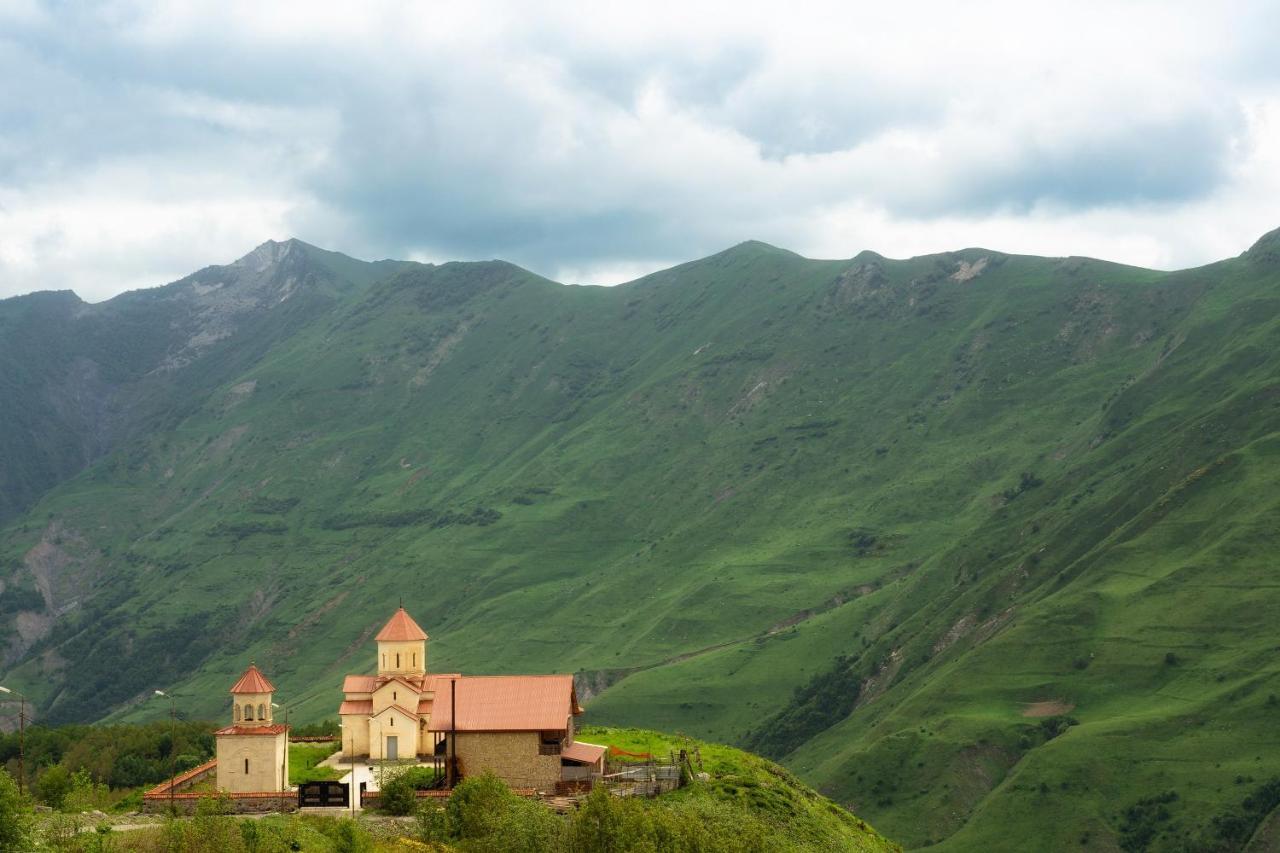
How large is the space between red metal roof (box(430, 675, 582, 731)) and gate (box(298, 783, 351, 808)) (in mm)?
7025

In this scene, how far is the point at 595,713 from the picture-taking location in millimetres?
177625

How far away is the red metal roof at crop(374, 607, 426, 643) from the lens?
87000 mm

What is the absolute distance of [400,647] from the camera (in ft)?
286

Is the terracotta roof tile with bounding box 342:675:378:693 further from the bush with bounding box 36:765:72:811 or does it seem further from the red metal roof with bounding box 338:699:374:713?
the bush with bounding box 36:765:72:811

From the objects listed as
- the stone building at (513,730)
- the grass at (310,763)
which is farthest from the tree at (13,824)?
the stone building at (513,730)

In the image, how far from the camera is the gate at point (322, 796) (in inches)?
2527

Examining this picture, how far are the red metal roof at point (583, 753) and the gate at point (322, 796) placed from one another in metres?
11.1

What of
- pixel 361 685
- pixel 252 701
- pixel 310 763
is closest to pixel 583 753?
pixel 252 701

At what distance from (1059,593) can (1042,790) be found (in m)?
40.9

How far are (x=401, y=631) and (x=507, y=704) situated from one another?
1827cm

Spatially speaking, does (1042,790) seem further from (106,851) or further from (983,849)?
(106,851)

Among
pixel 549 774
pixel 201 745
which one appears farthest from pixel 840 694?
pixel 549 774

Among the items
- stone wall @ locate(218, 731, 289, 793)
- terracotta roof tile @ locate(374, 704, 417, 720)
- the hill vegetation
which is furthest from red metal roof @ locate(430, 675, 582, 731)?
stone wall @ locate(218, 731, 289, 793)

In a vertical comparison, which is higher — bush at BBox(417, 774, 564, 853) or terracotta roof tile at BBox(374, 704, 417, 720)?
terracotta roof tile at BBox(374, 704, 417, 720)
